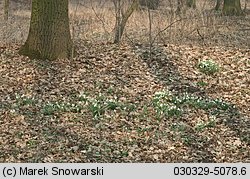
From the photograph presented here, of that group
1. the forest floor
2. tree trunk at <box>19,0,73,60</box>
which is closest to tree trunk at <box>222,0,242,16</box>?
the forest floor

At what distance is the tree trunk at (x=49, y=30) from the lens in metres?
11.4

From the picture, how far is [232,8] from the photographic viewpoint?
2519 centimetres

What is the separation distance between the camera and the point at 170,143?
7.45 m

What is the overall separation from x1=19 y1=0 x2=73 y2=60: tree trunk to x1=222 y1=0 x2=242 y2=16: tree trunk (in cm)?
1477

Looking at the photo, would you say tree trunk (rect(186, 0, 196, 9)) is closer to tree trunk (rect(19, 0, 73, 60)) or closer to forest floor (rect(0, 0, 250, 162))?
forest floor (rect(0, 0, 250, 162))

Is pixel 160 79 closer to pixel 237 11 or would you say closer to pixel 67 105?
pixel 67 105

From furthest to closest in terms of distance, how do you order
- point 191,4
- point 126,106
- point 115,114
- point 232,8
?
point 191,4
point 232,8
point 126,106
point 115,114

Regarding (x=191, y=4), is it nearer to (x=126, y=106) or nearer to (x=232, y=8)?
(x=232, y=8)

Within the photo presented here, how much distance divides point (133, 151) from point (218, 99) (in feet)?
10.0

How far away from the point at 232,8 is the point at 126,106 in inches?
696

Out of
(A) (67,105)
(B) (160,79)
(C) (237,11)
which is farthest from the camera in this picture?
(C) (237,11)

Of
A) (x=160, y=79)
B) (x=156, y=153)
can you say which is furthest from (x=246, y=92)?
(x=156, y=153)

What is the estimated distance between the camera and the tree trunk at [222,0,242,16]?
24.8 meters

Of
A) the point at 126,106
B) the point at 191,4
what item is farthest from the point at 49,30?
the point at 191,4
